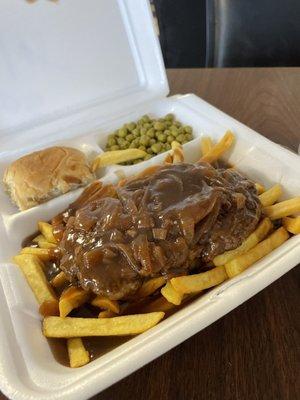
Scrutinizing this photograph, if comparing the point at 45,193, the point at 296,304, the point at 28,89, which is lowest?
the point at 296,304

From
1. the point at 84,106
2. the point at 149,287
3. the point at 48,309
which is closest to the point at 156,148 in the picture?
the point at 84,106

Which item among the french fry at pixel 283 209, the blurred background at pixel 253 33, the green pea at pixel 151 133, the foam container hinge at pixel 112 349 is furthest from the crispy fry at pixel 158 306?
the blurred background at pixel 253 33

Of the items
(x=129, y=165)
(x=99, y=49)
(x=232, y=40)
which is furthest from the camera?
(x=232, y=40)

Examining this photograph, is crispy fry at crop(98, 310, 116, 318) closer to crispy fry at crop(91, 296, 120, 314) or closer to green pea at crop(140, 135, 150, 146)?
crispy fry at crop(91, 296, 120, 314)

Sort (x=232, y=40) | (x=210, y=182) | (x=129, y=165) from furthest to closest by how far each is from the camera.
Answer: (x=232, y=40) → (x=129, y=165) → (x=210, y=182)

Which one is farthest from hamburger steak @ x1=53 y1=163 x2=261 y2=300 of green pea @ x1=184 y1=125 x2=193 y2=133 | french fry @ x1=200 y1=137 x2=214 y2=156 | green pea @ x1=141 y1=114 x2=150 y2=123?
green pea @ x1=141 y1=114 x2=150 y2=123

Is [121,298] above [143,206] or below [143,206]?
below

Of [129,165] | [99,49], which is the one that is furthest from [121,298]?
[99,49]

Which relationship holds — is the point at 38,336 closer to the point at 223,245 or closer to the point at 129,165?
the point at 223,245

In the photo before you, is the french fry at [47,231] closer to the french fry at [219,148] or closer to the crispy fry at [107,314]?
the crispy fry at [107,314]
